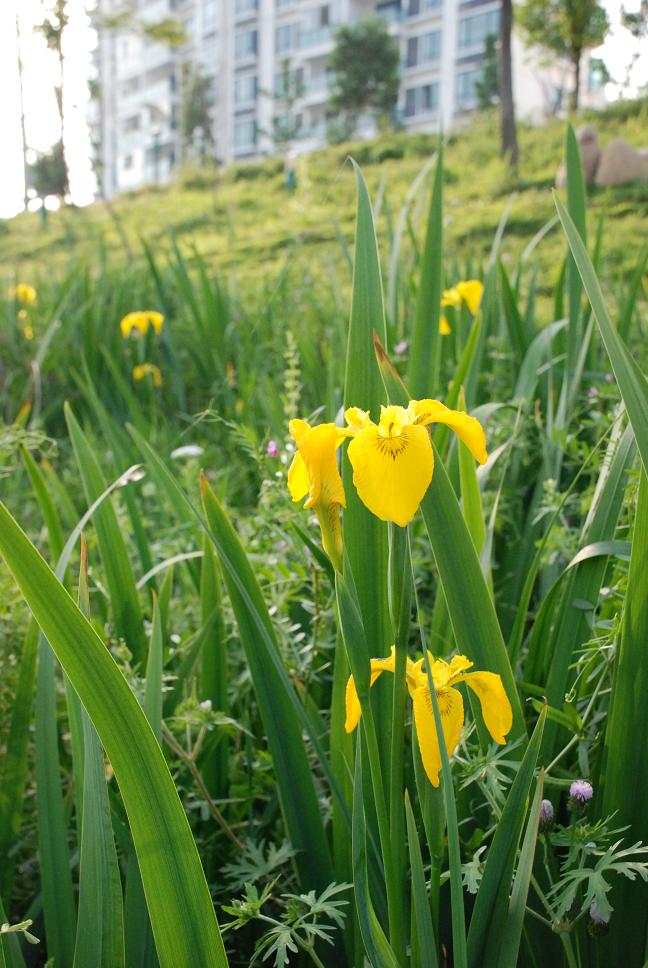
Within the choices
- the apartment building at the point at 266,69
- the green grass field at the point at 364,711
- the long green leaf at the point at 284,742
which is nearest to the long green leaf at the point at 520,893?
the green grass field at the point at 364,711

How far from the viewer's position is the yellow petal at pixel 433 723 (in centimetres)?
54

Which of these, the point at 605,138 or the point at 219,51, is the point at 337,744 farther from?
the point at 219,51

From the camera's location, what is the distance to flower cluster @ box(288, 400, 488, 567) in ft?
1.56

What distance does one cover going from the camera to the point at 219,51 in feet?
143

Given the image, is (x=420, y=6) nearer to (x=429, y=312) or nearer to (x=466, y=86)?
(x=466, y=86)

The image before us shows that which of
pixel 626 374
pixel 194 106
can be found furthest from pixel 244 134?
pixel 626 374

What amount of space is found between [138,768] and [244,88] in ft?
159

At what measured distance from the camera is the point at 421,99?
130 ft

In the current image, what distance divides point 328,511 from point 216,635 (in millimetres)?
466

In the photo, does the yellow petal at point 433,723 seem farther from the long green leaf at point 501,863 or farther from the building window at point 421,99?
the building window at point 421,99

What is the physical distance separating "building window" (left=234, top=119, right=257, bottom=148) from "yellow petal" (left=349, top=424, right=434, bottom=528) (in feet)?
153

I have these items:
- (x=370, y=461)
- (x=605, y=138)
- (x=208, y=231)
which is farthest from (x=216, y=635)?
(x=605, y=138)

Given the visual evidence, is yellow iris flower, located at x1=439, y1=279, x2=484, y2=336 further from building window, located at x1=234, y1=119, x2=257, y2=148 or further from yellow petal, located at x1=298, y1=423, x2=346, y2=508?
building window, located at x1=234, y1=119, x2=257, y2=148

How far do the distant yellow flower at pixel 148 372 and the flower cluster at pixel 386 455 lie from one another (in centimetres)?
223
